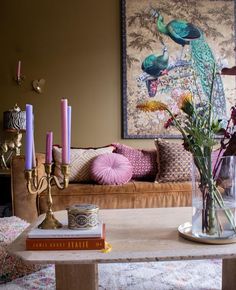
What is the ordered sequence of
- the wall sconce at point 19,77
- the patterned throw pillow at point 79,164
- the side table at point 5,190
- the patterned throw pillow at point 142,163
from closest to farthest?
the patterned throw pillow at point 79,164, the patterned throw pillow at point 142,163, the side table at point 5,190, the wall sconce at point 19,77

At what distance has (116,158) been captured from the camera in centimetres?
303

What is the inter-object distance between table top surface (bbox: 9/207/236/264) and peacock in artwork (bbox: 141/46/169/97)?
2.62 meters

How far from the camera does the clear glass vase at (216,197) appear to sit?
3.96 ft

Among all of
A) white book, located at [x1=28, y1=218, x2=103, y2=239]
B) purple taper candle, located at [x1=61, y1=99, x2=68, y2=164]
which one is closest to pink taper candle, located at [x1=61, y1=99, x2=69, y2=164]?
purple taper candle, located at [x1=61, y1=99, x2=68, y2=164]

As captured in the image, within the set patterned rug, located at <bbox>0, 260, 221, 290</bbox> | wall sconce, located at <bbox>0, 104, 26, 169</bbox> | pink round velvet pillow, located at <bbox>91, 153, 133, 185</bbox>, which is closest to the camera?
patterned rug, located at <bbox>0, 260, 221, 290</bbox>

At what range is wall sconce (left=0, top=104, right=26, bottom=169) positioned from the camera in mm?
3629

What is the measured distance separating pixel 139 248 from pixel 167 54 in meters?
3.15

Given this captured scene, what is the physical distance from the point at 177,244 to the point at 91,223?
0.97ft

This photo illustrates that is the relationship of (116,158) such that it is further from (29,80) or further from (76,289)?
(76,289)

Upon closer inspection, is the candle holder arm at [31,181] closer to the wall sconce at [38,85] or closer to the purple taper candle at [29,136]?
the purple taper candle at [29,136]

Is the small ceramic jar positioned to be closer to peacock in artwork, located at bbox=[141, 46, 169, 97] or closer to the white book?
the white book

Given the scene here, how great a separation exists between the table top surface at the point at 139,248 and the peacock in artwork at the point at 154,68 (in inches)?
103

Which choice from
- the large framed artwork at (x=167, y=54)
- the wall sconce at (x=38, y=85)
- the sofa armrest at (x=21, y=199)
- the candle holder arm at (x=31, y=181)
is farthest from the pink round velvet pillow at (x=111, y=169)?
the candle holder arm at (x=31, y=181)

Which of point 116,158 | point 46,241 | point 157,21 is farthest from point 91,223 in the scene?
point 157,21
